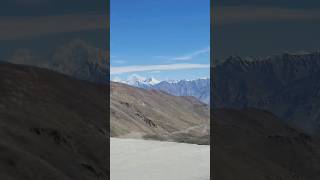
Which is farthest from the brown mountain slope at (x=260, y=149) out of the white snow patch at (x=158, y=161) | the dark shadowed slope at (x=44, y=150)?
the dark shadowed slope at (x=44, y=150)

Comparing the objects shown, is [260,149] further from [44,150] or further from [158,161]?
[44,150]

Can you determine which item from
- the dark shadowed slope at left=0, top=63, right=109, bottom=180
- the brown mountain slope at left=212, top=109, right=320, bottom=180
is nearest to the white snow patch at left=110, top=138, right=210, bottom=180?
the dark shadowed slope at left=0, top=63, right=109, bottom=180

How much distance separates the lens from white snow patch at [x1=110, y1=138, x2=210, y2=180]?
67.7 feet


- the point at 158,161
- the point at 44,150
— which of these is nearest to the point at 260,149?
the point at 158,161

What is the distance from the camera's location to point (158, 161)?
23.2 meters

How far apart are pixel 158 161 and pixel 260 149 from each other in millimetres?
55936

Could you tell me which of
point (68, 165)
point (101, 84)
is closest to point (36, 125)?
point (68, 165)

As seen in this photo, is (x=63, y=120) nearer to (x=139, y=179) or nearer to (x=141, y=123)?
(x=139, y=179)

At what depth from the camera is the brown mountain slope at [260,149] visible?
4994 cm

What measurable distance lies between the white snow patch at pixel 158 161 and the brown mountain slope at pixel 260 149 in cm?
805

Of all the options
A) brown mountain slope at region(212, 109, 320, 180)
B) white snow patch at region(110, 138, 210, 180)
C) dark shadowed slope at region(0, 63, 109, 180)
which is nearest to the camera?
dark shadowed slope at region(0, 63, 109, 180)

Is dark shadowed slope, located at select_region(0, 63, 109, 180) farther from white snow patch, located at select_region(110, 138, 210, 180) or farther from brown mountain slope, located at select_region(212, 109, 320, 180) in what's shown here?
brown mountain slope, located at select_region(212, 109, 320, 180)

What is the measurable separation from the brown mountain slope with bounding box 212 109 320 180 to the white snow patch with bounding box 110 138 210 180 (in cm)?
805

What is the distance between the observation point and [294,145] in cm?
9944
